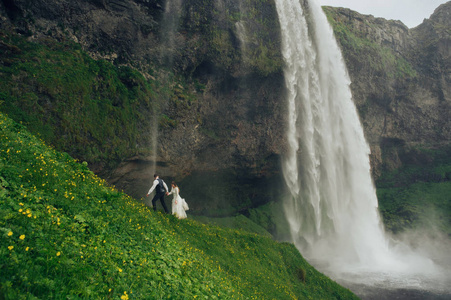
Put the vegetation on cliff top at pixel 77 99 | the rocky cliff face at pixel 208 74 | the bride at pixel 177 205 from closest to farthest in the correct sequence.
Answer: the bride at pixel 177 205
the vegetation on cliff top at pixel 77 99
the rocky cliff face at pixel 208 74

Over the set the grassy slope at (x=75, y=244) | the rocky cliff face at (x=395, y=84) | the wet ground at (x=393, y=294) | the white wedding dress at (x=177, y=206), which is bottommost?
the grassy slope at (x=75, y=244)

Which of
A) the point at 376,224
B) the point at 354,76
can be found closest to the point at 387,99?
the point at 354,76

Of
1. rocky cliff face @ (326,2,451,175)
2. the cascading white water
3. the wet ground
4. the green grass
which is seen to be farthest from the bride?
the green grass

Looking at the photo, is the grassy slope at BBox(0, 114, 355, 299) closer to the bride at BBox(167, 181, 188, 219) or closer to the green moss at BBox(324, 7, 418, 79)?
the bride at BBox(167, 181, 188, 219)

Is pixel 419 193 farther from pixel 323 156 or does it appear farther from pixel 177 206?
pixel 177 206

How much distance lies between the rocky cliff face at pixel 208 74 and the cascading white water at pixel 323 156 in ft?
7.04

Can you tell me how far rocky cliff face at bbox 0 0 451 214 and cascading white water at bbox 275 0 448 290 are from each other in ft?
7.04

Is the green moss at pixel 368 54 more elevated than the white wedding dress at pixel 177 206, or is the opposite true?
the green moss at pixel 368 54

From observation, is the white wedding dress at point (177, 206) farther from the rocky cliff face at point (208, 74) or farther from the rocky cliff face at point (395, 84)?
the rocky cliff face at point (395, 84)

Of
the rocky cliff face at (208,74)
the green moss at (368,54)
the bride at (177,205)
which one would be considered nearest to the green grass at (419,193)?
the rocky cliff face at (208,74)

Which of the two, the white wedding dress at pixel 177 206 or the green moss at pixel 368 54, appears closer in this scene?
the white wedding dress at pixel 177 206

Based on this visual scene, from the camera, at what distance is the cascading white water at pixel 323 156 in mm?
31516

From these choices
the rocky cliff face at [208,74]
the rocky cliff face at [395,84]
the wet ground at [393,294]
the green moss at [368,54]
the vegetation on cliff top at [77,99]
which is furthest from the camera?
the rocky cliff face at [395,84]

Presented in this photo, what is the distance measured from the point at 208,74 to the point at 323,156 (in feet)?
56.3
